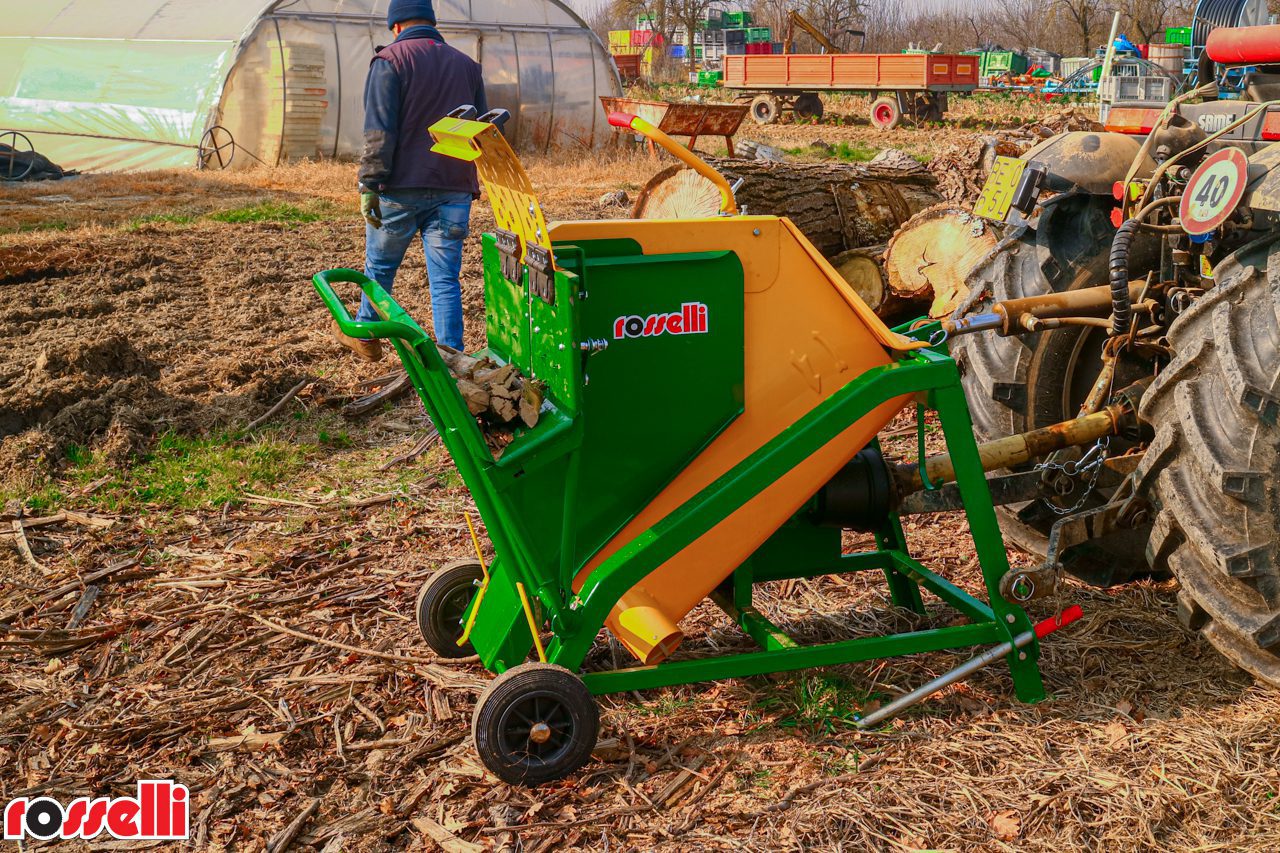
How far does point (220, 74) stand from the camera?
50.3 feet

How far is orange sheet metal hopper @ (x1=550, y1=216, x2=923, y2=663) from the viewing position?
308cm

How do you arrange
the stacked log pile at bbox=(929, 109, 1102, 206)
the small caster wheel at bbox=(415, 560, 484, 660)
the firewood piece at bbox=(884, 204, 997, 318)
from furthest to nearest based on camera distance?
the stacked log pile at bbox=(929, 109, 1102, 206), the firewood piece at bbox=(884, 204, 997, 318), the small caster wheel at bbox=(415, 560, 484, 660)

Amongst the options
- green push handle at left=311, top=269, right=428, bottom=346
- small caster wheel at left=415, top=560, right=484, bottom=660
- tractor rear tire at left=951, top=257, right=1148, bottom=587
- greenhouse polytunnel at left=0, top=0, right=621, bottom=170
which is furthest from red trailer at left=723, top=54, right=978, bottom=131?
green push handle at left=311, top=269, right=428, bottom=346

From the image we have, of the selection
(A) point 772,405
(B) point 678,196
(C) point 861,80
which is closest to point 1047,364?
(A) point 772,405

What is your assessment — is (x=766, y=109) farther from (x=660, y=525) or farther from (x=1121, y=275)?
(x=660, y=525)

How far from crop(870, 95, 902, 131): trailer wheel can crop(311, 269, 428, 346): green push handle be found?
2472cm

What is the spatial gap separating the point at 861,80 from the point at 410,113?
22081 millimetres

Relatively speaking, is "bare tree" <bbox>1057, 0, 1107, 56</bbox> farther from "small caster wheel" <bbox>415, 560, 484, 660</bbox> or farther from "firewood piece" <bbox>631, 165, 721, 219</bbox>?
"small caster wheel" <bbox>415, 560, 484, 660</bbox>

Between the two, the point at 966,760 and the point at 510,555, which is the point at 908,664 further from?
the point at 510,555

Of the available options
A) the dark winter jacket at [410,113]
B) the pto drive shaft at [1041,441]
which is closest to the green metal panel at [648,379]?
the pto drive shaft at [1041,441]

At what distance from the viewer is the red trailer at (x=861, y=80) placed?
25.8 m

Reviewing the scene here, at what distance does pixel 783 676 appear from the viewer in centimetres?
347

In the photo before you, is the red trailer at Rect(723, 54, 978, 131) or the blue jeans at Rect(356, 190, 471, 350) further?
the red trailer at Rect(723, 54, 978, 131)

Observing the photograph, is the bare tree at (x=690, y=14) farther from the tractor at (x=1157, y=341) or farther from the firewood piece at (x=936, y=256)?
the tractor at (x=1157, y=341)
